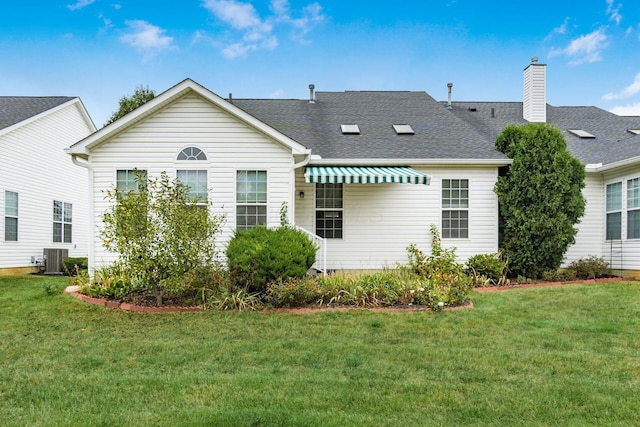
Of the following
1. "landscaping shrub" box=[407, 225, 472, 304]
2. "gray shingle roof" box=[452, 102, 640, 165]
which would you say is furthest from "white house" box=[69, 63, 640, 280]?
"landscaping shrub" box=[407, 225, 472, 304]

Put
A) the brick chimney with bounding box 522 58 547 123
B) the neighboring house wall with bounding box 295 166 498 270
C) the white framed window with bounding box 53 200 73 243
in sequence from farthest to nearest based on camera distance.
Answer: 1. the brick chimney with bounding box 522 58 547 123
2. the white framed window with bounding box 53 200 73 243
3. the neighboring house wall with bounding box 295 166 498 270

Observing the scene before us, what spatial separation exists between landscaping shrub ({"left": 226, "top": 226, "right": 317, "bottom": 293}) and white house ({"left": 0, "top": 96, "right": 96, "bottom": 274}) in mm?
10482

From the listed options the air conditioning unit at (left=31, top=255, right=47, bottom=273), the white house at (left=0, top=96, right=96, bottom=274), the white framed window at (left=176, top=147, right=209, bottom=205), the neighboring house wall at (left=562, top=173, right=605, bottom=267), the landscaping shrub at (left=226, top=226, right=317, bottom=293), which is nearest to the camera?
the landscaping shrub at (left=226, top=226, right=317, bottom=293)

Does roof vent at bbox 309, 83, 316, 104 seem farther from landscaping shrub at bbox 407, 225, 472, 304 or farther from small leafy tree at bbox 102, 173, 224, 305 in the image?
small leafy tree at bbox 102, 173, 224, 305

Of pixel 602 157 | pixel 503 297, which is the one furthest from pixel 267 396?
pixel 602 157

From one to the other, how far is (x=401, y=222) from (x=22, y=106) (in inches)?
606

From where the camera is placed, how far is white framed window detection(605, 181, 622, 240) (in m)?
14.3

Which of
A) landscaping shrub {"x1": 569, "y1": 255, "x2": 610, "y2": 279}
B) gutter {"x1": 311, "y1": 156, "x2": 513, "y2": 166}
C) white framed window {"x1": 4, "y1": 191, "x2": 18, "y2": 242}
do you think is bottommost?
landscaping shrub {"x1": 569, "y1": 255, "x2": 610, "y2": 279}

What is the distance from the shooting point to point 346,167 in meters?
13.9

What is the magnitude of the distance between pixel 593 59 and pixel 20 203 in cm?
2379

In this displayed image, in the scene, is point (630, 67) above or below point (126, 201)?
above

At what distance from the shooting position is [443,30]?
19406 millimetres

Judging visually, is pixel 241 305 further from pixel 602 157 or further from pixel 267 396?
pixel 602 157

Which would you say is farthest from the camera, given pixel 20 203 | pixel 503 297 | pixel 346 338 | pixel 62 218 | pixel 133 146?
pixel 62 218
